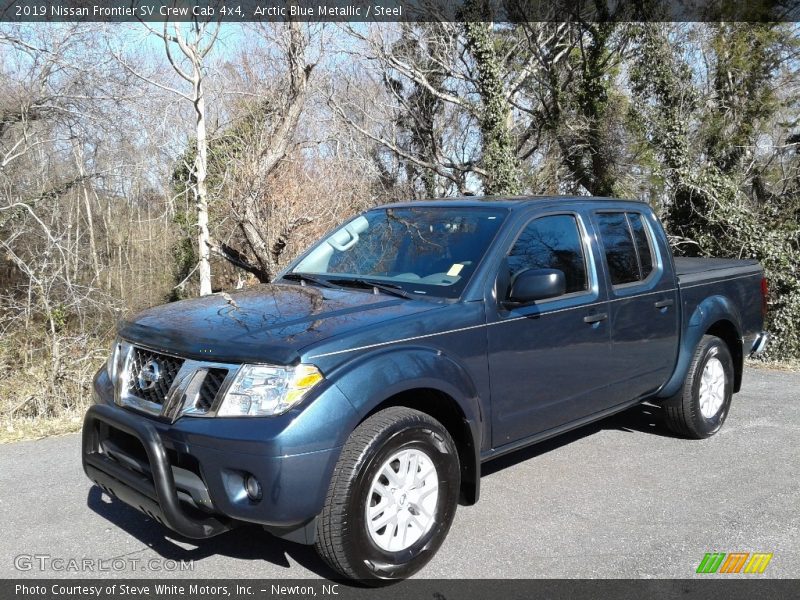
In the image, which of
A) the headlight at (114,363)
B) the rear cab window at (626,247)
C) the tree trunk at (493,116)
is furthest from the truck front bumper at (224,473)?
the tree trunk at (493,116)

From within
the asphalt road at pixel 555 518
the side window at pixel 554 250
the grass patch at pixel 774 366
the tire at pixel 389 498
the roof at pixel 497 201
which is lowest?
the grass patch at pixel 774 366

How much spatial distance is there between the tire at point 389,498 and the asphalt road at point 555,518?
0.26 m

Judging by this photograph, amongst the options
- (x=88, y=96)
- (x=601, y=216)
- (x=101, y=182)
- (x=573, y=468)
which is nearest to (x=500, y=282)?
(x=601, y=216)

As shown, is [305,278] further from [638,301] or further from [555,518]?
[638,301]

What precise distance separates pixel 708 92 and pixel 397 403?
2149cm

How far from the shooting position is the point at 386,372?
3.44 metres

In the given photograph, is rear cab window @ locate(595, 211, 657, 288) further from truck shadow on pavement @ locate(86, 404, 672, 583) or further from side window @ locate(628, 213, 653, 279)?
truck shadow on pavement @ locate(86, 404, 672, 583)

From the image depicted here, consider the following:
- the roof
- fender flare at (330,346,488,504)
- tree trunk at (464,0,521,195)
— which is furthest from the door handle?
tree trunk at (464,0,521,195)

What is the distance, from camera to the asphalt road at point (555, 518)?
12.3ft

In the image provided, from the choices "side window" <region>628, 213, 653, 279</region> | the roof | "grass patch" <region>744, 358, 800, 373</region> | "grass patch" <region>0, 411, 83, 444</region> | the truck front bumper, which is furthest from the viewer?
"grass patch" <region>744, 358, 800, 373</region>

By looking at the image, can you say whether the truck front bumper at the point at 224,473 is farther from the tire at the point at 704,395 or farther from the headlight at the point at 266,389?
the tire at the point at 704,395

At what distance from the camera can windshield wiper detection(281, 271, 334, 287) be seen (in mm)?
4555

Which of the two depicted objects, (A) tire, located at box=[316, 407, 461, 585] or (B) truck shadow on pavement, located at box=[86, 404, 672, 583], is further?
(B) truck shadow on pavement, located at box=[86, 404, 672, 583]

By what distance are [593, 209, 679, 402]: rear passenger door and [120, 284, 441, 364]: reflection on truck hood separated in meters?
1.68
